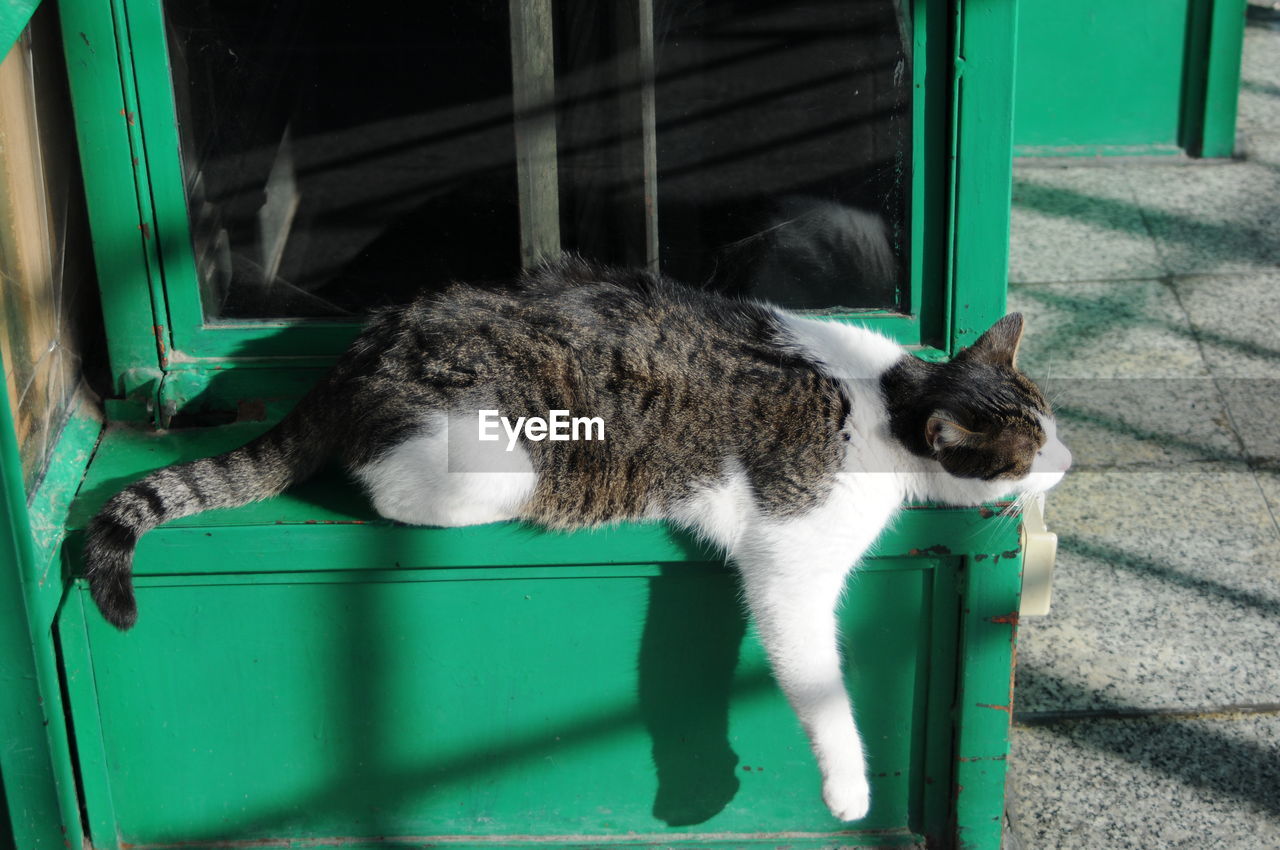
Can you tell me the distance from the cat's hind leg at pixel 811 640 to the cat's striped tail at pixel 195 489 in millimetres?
869

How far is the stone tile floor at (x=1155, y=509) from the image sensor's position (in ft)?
9.90

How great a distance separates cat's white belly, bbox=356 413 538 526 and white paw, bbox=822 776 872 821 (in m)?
0.82

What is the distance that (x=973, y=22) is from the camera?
2549 millimetres

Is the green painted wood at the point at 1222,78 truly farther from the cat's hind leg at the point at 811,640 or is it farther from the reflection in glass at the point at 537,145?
the cat's hind leg at the point at 811,640

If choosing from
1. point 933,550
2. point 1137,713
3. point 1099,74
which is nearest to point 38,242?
point 933,550

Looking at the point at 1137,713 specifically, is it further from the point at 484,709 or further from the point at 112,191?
the point at 112,191

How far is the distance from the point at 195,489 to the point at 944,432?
4.55 feet

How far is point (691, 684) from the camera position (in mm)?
2711

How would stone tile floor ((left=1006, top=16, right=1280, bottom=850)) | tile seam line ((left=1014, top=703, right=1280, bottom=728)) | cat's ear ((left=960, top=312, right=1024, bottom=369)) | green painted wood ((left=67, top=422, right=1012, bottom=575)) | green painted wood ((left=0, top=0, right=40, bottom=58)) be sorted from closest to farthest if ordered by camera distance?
green painted wood ((left=0, top=0, right=40, bottom=58))
green painted wood ((left=67, top=422, right=1012, bottom=575))
cat's ear ((left=960, top=312, right=1024, bottom=369))
stone tile floor ((left=1006, top=16, right=1280, bottom=850))
tile seam line ((left=1014, top=703, right=1280, bottom=728))

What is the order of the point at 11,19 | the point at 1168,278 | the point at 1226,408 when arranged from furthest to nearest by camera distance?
the point at 1168,278
the point at 1226,408
the point at 11,19

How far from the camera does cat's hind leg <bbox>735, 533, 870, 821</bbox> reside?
250 centimetres

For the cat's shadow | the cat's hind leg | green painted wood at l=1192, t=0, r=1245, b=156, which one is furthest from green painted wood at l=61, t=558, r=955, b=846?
green painted wood at l=1192, t=0, r=1245, b=156

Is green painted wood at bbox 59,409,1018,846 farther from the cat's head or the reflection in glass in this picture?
the reflection in glass

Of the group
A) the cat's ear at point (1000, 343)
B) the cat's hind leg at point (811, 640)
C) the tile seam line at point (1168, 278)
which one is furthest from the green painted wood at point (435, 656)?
the tile seam line at point (1168, 278)
